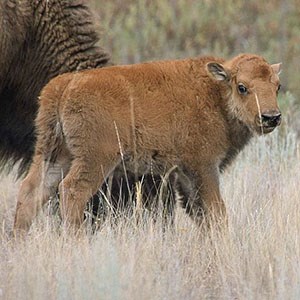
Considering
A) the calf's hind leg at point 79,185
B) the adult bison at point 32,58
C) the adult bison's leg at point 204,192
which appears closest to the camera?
the calf's hind leg at point 79,185

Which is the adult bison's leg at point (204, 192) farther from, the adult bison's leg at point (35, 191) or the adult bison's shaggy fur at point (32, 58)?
the adult bison's shaggy fur at point (32, 58)

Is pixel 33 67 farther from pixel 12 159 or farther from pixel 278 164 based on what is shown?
pixel 278 164

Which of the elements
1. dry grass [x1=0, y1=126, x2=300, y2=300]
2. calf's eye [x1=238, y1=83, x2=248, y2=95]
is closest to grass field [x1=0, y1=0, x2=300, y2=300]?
dry grass [x1=0, y1=126, x2=300, y2=300]

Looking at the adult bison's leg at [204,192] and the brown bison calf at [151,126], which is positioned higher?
the brown bison calf at [151,126]

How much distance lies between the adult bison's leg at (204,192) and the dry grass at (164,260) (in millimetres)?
147

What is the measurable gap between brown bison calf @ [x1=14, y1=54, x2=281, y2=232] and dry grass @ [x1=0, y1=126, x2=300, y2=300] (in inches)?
10.4

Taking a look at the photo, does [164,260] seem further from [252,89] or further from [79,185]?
[252,89]

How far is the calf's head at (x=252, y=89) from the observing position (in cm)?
681

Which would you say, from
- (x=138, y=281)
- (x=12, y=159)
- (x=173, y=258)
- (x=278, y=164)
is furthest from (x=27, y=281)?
(x=278, y=164)

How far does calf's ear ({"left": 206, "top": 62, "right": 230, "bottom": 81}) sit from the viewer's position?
23.4 feet

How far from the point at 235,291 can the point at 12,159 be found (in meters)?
2.59

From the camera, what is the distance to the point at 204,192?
6.97 meters

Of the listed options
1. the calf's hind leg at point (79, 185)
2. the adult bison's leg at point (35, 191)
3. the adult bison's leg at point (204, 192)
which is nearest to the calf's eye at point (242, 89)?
the adult bison's leg at point (204, 192)

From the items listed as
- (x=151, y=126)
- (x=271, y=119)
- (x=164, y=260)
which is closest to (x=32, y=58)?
(x=151, y=126)
